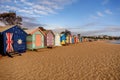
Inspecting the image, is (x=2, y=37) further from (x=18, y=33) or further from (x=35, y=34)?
(x=35, y=34)

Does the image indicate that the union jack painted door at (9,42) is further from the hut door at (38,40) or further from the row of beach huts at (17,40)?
the hut door at (38,40)

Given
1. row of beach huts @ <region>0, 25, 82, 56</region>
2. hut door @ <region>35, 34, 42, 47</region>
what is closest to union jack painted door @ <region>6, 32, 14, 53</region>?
row of beach huts @ <region>0, 25, 82, 56</region>

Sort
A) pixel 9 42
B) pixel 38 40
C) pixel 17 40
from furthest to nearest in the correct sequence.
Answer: pixel 38 40
pixel 17 40
pixel 9 42

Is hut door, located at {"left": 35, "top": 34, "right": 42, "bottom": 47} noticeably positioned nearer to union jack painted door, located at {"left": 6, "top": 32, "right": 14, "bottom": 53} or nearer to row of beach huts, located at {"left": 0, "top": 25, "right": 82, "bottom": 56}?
row of beach huts, located at {"left": 0, "top": 25, "right": 82, "bottom": 56}

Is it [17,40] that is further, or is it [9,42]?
[17,40]

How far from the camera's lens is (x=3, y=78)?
7121 mm

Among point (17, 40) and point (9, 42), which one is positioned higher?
point (17, 40)

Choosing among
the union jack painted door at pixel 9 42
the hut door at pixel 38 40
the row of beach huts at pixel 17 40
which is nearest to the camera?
the row of beach huts at pixel 17 40

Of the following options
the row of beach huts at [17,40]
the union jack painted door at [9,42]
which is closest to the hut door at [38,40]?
the row of beach huts at [17,40]

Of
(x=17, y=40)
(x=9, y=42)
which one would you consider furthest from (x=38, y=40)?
(x=9, y=42)

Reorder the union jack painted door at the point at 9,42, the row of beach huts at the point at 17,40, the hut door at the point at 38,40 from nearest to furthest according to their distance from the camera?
the row of beach huts at the point at 17,40, the union jack painted door at the point at 9,42, the hut door at the point at 38,40

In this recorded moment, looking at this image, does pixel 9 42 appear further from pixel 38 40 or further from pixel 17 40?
pixel 38 40

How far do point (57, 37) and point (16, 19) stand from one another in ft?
75.2

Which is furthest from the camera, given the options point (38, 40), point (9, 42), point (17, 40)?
point (38, 40)
